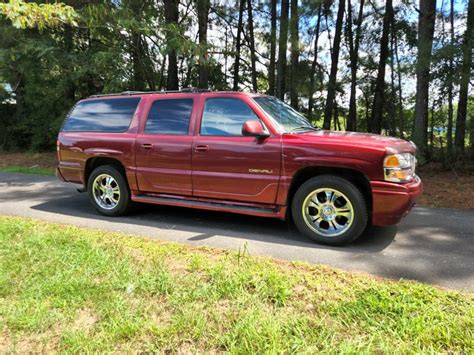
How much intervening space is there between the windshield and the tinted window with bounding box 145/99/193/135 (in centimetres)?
104

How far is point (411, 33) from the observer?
46.2ft

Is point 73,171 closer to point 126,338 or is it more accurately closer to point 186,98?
point 186,98

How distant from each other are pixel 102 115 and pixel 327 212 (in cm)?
390

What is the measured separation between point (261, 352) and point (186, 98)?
151 inches

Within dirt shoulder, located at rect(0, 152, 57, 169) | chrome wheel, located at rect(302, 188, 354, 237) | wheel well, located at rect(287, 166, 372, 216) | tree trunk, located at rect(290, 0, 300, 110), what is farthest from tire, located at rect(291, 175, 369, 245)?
dirt shoulder, located at rect(0, 152, 57, 169)

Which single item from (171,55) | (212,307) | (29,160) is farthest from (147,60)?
(212,307)

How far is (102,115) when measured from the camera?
6.01 meters

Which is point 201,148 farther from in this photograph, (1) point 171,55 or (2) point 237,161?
(1) point 171,55

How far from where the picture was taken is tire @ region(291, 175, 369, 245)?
429 cm

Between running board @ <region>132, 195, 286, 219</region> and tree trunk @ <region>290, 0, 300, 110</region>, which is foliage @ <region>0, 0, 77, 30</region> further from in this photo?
tree trunk @ <region>290, 0, 300, 110</region>

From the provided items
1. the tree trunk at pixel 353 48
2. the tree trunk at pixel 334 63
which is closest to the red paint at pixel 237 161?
the tree trunk at pixel 334 63

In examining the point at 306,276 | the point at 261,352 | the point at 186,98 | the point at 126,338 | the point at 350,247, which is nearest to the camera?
the point at 261,352

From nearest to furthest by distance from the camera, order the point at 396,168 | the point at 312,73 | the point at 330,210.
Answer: the point at 396,168
the point at 330,210
the point at 312,73

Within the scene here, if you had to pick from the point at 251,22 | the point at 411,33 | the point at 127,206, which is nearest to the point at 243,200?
the point at 127,206
